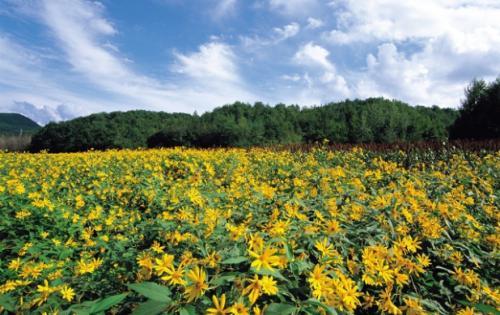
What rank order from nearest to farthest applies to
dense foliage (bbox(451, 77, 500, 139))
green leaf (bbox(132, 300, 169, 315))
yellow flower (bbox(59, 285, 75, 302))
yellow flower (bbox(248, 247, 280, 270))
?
1. green leaf (bbox(132, 300, 169, 315))
2. yellow flower (bbox(248, 247, 280, 270))
3. yellow flower (bbox(59, 285, 75, 302))
4. dense foliage (bbox(451, 77, 500, 139))

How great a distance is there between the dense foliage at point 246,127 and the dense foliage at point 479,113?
1663 millimetres

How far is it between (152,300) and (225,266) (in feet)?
1.27

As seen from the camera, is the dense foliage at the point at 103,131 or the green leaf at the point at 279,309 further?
the dense foliage at the point at 103,131

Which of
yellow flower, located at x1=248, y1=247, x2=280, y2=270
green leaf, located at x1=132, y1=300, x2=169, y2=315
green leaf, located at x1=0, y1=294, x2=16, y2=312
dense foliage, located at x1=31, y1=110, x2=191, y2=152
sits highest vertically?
dense foliage, located at x1=31, y1=110, x2=191, y2=152

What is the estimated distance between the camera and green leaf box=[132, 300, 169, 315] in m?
0.91

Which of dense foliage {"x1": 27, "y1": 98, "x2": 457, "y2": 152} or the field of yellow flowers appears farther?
dense foliage {"x1": 27, "y1": 98, "x2": 457, "y2": 152}

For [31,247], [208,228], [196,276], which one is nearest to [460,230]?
[208,228]

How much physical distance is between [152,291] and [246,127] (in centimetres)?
1819

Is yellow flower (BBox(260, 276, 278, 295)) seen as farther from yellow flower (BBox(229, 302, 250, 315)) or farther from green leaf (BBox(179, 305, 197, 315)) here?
green leaf (BBox(179, 305, 197, 315))

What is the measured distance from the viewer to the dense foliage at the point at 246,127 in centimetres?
2167

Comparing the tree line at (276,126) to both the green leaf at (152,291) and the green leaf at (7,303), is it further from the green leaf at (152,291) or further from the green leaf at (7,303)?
the green leaf at (152,291)

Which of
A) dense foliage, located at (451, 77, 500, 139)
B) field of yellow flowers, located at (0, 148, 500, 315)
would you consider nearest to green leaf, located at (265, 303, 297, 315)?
field of yellow flowers, located at (0, 148, 500, 315)

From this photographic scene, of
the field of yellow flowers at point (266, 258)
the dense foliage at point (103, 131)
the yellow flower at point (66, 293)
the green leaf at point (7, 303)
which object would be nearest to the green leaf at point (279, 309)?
the field of yellow flowers at point (266, 258)

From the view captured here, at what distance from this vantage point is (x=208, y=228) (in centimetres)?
166
